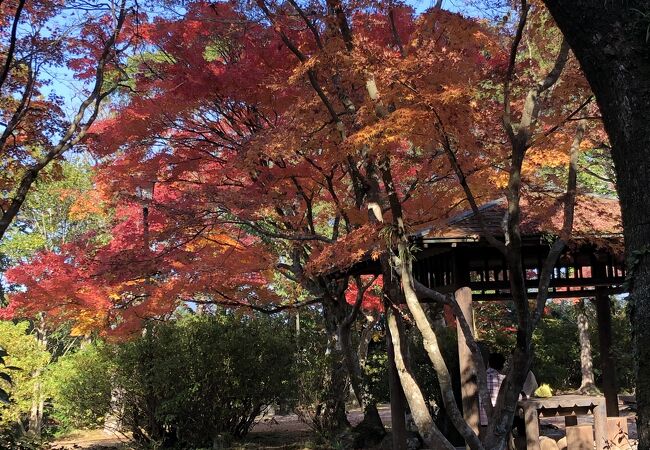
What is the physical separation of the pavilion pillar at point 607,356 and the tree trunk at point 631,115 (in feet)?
26.0

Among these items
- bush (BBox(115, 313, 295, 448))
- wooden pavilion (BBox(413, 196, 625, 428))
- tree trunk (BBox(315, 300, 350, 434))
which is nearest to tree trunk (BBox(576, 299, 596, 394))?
wooden pavilion (BBox(413, 196, 625, 428))

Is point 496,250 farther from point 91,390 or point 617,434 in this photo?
point 91,390

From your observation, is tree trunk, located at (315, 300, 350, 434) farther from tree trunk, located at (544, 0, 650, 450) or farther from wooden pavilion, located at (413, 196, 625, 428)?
tree trunk, located at (544, 0, 650, 450)

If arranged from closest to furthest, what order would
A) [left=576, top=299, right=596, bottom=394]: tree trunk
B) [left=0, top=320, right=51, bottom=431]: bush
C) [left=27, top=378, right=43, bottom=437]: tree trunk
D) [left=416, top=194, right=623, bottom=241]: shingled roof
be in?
[left=416, top=194, right=623, bottom=241]: shingled roof → [left=0, top=320, right=51, bottom=431]: bush → [left=27, top=378, right=43, bottom=437]: tree trunk → [left=576, top=299, right=596, bottom=394]: tree trunk

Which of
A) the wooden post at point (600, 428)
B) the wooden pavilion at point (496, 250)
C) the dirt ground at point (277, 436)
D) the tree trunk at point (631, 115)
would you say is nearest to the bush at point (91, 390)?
the dirt ground at point (277, 436)

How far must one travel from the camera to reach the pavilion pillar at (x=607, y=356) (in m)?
10.1

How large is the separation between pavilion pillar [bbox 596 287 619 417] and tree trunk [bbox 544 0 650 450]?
7.93 meters

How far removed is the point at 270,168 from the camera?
9406mm

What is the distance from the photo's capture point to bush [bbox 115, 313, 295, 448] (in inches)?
383

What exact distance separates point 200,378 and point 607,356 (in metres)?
6.49

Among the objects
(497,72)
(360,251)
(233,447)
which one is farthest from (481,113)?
(233,447)

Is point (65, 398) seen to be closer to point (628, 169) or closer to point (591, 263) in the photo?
point (591, 263)

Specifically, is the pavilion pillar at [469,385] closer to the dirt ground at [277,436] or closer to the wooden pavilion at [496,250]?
the wooden pavilion at [496,250]

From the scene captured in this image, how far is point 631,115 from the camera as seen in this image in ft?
9.19
